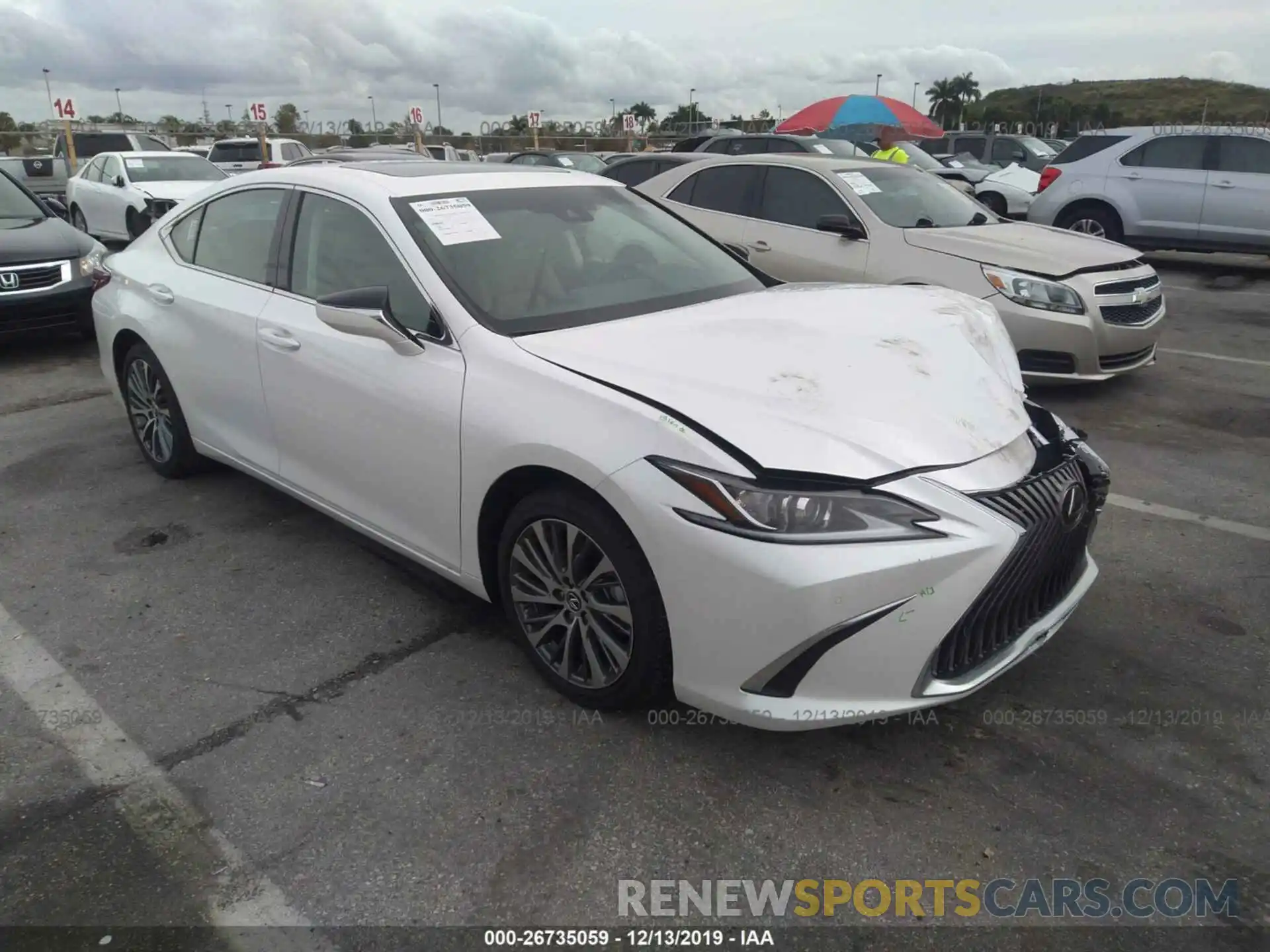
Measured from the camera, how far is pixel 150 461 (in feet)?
16.5

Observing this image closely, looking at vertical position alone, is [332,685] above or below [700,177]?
below

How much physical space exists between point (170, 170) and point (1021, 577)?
1481 cm

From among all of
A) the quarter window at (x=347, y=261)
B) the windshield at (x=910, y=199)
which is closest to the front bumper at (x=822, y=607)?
the quarter window at (x=347, y=261)

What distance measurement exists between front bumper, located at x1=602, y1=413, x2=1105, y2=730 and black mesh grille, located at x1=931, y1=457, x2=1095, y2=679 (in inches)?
0.5

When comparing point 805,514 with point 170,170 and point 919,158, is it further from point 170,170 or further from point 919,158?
point 919,158

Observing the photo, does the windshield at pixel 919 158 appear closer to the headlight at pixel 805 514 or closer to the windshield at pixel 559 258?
the windshield at pixel 559 258

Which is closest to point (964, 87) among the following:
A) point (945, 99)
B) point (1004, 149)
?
point (945, 99)

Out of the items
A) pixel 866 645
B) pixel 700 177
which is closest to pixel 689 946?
pixel 866 645

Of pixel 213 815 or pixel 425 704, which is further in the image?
pixel 425 704

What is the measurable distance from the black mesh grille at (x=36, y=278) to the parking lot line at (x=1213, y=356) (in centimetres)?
924

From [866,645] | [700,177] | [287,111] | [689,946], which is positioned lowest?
[689,946]

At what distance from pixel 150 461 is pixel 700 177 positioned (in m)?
4.86

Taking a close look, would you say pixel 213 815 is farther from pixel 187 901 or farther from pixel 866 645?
pixel 866 645

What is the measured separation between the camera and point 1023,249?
6387 mm
